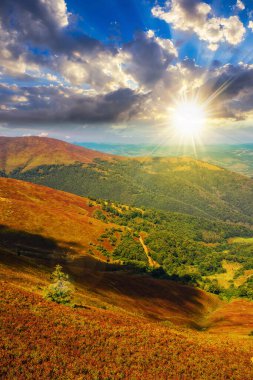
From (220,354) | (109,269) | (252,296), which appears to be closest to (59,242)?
(109,269)

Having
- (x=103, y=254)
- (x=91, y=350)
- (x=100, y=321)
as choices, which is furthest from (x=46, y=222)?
(x=91, y=350)

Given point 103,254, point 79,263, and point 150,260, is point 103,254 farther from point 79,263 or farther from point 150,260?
point 150,260

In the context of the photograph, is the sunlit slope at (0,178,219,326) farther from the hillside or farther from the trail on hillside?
the trail on hillside

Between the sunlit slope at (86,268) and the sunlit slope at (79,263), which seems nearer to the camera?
the sunlit slope at (86,268)

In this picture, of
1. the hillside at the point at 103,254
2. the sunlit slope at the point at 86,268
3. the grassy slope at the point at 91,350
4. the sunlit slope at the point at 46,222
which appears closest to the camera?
the grassy slope at the point at 91,350

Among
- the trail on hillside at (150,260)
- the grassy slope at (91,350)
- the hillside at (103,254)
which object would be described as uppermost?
the grassy slope at (91,350)

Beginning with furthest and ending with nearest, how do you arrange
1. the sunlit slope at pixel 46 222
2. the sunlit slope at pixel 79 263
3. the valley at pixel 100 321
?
the sunlit slope at pixel 46 222 → the sunlit slope at pixel 79 263 → the valley at pixel 100 321

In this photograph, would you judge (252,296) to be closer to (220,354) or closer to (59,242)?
(59,242)

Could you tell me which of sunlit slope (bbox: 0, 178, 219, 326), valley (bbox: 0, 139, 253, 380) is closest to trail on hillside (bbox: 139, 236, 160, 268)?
valley (bbox: 0, 139, 253, 380)

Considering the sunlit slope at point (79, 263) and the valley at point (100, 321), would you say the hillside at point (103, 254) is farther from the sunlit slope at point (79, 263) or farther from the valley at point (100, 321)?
the valley at point (100, 321)

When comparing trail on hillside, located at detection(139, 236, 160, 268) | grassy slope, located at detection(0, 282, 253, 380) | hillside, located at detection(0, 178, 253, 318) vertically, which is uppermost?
grassy slope, located at detection(0, 282, 253, 380)

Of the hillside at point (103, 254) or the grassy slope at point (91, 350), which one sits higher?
the grassy slope at point (91, 350)

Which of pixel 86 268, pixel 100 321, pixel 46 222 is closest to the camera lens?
pixel 100 321

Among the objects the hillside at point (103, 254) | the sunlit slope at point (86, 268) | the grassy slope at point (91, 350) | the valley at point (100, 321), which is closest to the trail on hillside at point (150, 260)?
the hillside at point (103, 254)
